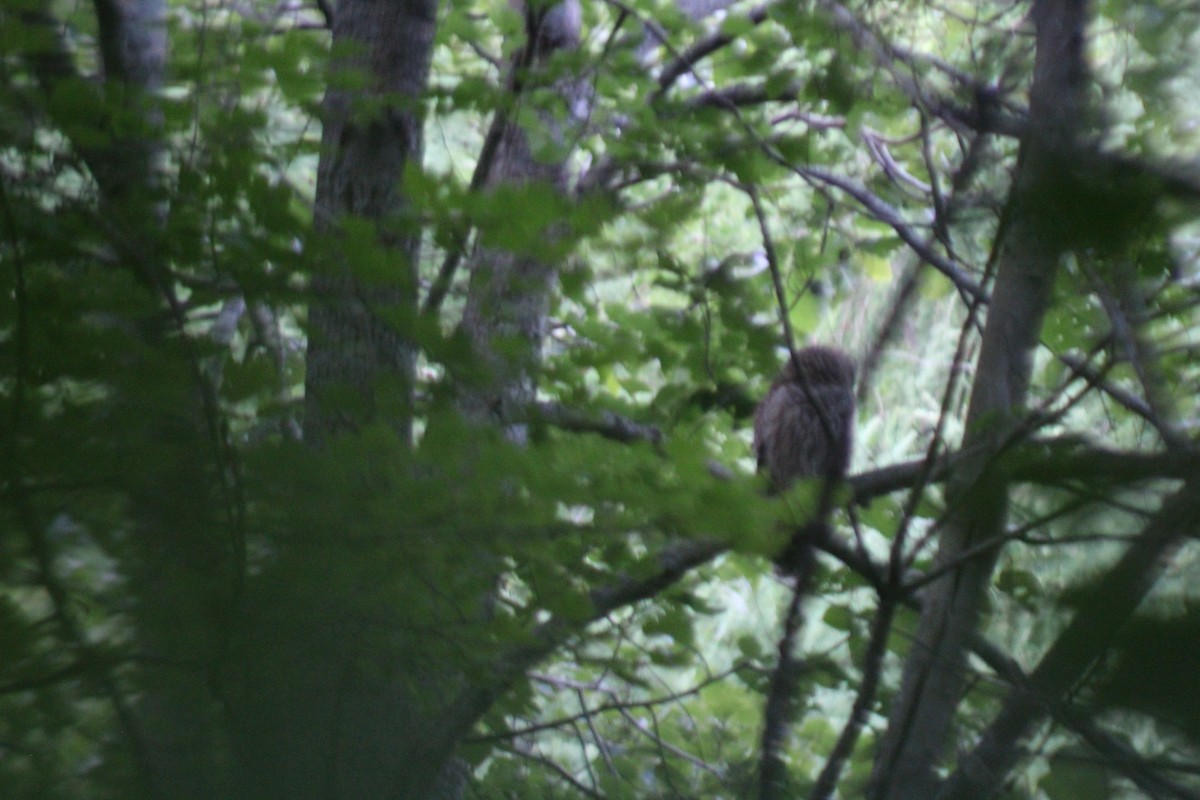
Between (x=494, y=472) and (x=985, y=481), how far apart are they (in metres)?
0.82

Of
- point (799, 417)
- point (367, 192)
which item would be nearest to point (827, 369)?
point (799, 417)

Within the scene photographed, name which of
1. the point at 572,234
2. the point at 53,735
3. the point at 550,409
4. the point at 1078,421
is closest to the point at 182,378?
the point at 53,735

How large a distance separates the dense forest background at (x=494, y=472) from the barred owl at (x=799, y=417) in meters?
1.31

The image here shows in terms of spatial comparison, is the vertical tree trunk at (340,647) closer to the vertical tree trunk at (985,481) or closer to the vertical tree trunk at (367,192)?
the vertical tree trunk at (367,192)

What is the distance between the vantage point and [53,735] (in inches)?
58.3

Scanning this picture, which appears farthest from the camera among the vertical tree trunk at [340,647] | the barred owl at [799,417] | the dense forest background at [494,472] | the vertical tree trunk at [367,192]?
the barred owl at [799,417]

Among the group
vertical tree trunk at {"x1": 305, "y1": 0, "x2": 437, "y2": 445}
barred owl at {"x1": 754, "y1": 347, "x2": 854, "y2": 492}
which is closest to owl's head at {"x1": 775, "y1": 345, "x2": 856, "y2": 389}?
barred owl at {"x1": 754, "y1": 347, "x2": 854, "y2": 492}

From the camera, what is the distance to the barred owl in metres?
4.40

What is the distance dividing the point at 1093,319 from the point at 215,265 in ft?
6.43

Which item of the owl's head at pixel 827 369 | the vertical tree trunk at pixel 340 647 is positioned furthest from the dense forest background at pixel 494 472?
the owl's head at pixel 827 369

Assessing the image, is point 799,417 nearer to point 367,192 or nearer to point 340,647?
point 367,192

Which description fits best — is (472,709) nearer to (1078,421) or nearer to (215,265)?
(215,265)

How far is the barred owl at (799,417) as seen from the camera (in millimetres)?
4402

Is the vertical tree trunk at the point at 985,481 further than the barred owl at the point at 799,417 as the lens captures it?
No
